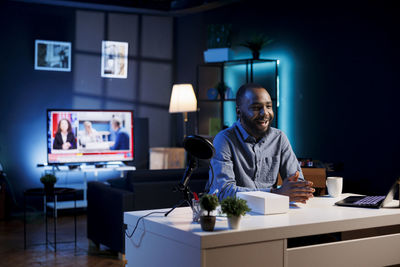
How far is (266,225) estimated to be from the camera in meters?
2.02

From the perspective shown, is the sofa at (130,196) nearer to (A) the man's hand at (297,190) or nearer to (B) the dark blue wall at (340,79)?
(B) the dark blue wall at (340,79)

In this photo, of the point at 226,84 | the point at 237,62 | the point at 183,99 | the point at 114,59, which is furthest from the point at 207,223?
the point at 114,59

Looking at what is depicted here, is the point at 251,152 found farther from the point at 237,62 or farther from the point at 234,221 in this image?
the point at 237,62

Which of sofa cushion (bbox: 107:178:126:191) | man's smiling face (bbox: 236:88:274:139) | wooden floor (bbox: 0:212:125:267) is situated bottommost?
wooden floor (bbox: 0:212:125:267)

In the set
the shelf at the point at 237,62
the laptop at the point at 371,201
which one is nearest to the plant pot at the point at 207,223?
the laptop at the point at 371,201

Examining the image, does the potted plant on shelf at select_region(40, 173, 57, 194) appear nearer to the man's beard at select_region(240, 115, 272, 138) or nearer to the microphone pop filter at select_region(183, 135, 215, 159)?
the man's beard at select_region(240, 115, 272, 138)

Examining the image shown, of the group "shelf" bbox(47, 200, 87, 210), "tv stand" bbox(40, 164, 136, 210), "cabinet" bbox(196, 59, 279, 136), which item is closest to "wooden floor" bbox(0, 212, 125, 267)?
"shelf" bbox(47, 200, 87, 210)

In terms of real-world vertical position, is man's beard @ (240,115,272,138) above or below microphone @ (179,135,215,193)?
above

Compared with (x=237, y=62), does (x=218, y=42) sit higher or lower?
higher

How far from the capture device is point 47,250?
5.17 m

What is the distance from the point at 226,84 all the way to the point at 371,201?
4.83 m

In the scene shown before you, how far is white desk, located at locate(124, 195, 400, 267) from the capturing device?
1.88 m

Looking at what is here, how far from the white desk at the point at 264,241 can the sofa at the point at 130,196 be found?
7.04ft

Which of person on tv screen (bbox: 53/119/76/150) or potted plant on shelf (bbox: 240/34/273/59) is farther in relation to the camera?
person on tv screen (bbox: 53/119/76/150)
